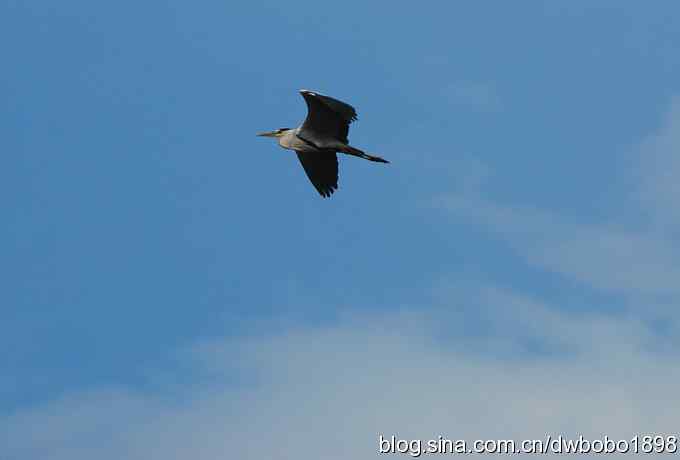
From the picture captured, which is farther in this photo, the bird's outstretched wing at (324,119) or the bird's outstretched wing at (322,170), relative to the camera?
the bird's outstretched wing at (322,170)

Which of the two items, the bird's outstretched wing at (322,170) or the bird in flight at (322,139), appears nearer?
the bird in flight at (322,139)

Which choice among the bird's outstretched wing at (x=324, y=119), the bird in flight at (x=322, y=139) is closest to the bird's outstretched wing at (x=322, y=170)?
the bird in flight at (x=322, y=139)

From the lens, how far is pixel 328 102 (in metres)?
40.0

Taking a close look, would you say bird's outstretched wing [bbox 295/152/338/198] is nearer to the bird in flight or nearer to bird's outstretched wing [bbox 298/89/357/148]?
the bird in flight

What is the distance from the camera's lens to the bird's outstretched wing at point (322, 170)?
145 ft

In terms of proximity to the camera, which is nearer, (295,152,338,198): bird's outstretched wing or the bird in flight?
the bird in flight

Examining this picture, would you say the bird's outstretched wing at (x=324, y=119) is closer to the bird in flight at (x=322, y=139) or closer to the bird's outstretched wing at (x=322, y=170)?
the bird in flight at (x=322, y=139)

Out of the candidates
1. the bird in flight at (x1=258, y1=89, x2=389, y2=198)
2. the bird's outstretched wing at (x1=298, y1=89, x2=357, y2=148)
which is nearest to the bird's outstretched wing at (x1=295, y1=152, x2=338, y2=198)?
the bird in flight at (x1=258, y1=89, x2=389, y2=198)

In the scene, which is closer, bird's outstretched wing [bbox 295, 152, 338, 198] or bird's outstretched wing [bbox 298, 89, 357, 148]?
bird's outstretched wing [bbox 298, 89, 357, 148]

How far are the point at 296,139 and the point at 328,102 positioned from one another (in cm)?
324

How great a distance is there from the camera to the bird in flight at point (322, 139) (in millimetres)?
40406

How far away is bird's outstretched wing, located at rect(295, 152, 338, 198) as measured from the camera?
4412cm

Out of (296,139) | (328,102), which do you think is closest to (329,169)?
(296,139)

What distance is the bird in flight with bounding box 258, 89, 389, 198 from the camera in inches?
1591
